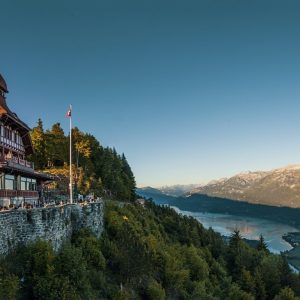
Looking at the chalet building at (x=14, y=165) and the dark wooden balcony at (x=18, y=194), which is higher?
the chalet building at (x=14, y=165)

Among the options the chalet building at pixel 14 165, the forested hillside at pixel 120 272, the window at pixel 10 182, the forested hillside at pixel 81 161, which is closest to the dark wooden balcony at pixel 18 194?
the chalet building at pixel 14 165

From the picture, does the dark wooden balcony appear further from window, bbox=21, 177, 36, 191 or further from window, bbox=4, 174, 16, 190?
window, bbox=21, 177, 36, 191

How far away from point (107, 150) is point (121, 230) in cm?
5924

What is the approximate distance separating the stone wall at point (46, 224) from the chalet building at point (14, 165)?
15.2 ft

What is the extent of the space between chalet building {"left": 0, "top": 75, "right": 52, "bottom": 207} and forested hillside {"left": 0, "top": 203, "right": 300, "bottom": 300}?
31.1 feet

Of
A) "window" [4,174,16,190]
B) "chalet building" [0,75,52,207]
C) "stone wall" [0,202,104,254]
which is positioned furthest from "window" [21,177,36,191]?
"stone wall" [0,202,104,254]

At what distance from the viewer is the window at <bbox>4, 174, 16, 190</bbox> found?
48406mm

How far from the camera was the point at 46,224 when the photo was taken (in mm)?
38719

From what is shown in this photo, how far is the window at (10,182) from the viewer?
159 feet

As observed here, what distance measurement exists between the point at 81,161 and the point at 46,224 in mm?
63660

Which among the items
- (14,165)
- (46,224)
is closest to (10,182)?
(14,165)

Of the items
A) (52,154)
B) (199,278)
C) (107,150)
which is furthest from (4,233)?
(107,150)

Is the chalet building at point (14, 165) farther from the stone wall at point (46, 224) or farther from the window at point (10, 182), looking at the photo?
the stone wall at point (46, 224)

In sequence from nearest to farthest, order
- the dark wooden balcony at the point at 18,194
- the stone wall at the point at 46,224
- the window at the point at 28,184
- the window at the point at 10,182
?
the stone wall at the point at 46,224 → the dark wooden balcony at the point at 18,194 → the window at the point at 10,182 → the window at the point at 28,184
